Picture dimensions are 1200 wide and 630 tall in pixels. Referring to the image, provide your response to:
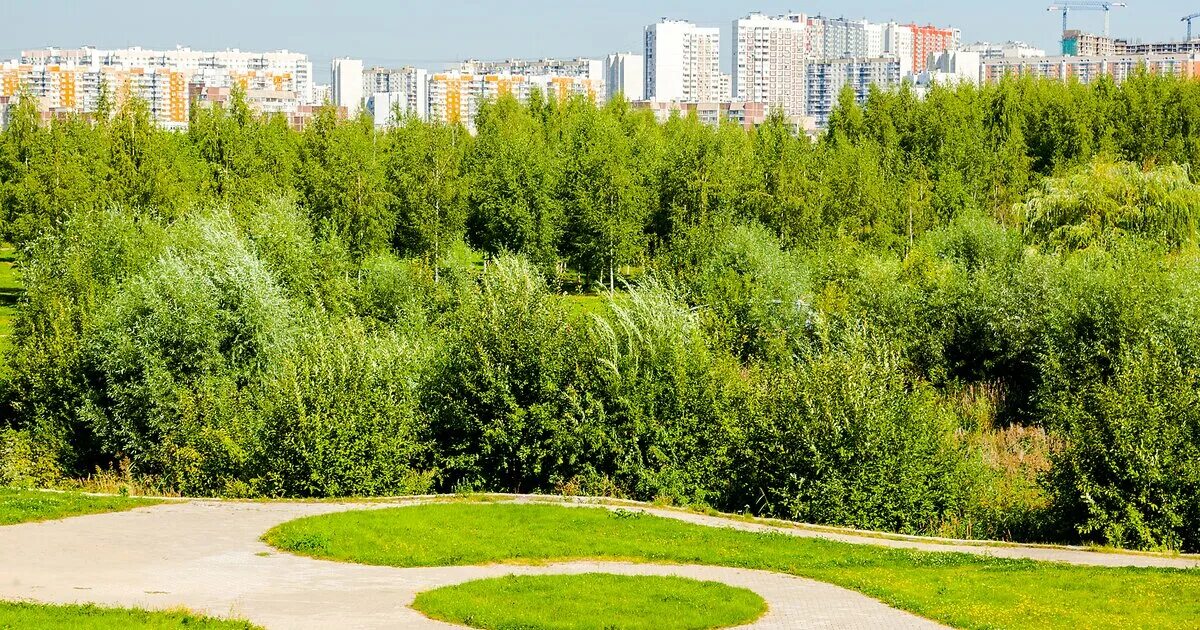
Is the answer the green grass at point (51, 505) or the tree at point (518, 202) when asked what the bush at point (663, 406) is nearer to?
the green grass at point (51, 505)

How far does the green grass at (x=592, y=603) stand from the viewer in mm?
16422

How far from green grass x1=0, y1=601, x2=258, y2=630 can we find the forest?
365 inches

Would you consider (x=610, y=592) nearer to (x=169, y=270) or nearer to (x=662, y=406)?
→ (x=662, y=406)

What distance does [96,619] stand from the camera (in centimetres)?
1585

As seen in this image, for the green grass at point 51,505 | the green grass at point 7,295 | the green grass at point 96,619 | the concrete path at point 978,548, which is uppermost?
the green grass at point 96,619

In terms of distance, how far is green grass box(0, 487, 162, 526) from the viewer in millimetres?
22406

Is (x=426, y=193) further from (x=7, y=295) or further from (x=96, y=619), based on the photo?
(x=96, y=619)

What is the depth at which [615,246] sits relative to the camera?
60.9 metres

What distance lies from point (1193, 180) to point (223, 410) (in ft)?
170

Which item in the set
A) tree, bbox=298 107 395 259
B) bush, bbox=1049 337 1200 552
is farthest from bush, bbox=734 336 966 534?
tree, bbox=298 107 395 259

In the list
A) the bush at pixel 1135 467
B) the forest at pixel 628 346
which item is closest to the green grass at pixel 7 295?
the forest at pixel 628 346

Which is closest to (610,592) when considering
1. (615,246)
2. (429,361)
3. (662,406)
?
(662,406)

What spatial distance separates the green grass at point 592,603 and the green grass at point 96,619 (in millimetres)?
2669

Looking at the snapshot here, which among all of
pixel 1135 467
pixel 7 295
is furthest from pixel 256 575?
pixel 7 295
